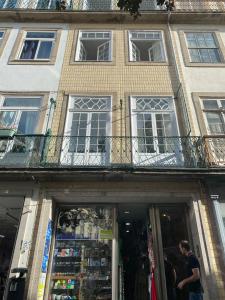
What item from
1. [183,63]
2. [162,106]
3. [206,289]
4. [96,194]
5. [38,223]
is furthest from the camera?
[183,63]

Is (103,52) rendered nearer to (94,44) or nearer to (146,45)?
(94,44)

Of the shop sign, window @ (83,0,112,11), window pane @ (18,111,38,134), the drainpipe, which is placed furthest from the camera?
window @ (83,0,112,11)

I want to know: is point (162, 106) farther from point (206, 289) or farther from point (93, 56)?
point (206, 289)

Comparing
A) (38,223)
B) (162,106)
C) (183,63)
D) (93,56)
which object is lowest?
(38,223)

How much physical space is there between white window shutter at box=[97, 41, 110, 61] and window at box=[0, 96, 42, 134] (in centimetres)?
308

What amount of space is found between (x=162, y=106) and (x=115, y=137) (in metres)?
2.18

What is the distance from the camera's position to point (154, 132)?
8.05 m

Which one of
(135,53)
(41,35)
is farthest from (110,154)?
(41,35)

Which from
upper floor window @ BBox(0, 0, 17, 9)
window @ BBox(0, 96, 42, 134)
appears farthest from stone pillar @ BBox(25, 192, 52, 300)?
upper floor window @ BBox(0, 0, 17, 9)

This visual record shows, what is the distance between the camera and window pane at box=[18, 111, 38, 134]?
8.02m

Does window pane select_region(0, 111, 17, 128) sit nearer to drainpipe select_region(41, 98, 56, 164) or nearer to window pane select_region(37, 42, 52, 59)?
drainpipe select_region(41, 98, 56, 164)

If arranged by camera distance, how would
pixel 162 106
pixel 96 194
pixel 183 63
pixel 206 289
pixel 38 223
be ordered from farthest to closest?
pixel 183 63 → pixel 162 106 → pixel 96 194 → pixel 38 223 → pixel 206 289

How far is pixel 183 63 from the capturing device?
9.52 meters

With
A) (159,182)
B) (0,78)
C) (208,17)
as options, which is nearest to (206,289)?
(159,182)
